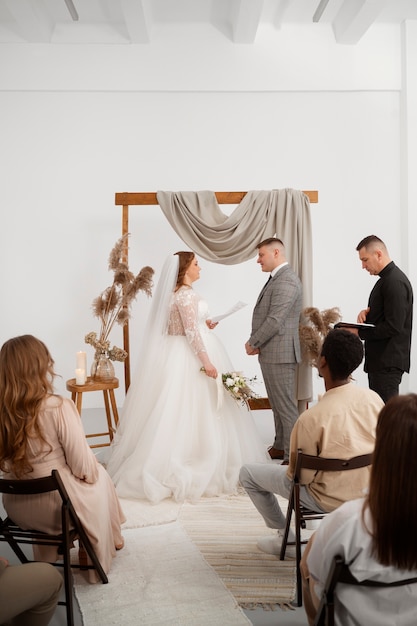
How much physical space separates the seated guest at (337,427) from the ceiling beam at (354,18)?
4638mm

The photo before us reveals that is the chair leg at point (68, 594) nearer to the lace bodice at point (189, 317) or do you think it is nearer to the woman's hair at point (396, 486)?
the woman's hair at point (396, 486)

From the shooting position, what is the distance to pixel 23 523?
277cm

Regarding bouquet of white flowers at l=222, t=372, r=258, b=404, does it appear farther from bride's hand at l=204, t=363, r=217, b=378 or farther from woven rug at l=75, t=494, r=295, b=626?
woven rug at l=75, t=494, r=295, b=626

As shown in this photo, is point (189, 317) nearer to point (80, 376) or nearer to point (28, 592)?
point (80, 376)

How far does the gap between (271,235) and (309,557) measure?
4.05m

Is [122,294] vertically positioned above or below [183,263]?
below

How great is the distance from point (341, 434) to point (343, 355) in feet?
1.22

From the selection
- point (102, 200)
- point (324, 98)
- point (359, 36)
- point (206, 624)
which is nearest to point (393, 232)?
point (324, 98)

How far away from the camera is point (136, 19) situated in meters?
6.19

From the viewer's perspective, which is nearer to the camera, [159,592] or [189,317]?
[159,592]

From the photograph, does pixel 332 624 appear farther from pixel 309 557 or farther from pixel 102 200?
pixel 102 200

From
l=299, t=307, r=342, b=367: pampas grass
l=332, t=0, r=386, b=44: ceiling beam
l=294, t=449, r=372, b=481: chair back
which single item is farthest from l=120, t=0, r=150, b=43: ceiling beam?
l=294, t=449, r=372, b=481: chair back

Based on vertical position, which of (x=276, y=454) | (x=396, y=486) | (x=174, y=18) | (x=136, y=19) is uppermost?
(x=174, y=18)

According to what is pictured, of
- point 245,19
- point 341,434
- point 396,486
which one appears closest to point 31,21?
point 245,19
